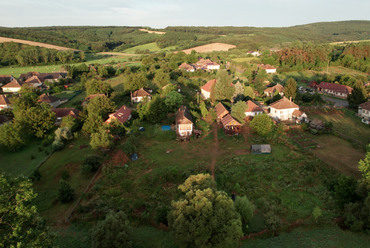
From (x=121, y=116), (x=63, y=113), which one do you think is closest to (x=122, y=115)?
(x=121, y=116)

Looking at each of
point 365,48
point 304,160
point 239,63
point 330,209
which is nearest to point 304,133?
point 304,160

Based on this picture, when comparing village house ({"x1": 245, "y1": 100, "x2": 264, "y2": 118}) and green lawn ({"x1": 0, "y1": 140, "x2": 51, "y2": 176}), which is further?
village house ({"x1": 245, "y1": 100, "x2": 264, "y2": 118})

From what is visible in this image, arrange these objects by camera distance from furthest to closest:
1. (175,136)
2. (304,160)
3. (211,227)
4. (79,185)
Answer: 1. (175,136)
2. (304,160)
3. (79,185)
4. (211,227)

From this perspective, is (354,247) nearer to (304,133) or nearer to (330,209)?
(330,209)

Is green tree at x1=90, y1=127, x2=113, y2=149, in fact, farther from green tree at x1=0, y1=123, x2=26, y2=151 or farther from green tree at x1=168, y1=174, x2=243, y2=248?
green tree at x1=168, y1=174, x2=243, y2=248

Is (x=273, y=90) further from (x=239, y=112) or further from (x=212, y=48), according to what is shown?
(x=212, y=48)

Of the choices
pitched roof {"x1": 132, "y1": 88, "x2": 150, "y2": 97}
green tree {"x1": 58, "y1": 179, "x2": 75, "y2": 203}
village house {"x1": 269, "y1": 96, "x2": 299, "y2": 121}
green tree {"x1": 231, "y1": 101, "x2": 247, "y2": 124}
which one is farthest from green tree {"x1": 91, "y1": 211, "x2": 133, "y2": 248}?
pitched roof {"x1": 132, "y1": 88, "x2": 150, "y2": 97}
